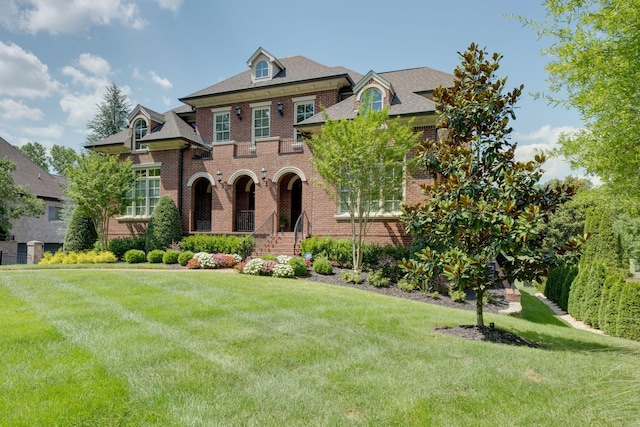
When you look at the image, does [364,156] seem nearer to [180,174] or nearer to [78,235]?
[180,174]

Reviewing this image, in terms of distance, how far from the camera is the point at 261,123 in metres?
19.4

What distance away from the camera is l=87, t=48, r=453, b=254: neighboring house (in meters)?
16.1

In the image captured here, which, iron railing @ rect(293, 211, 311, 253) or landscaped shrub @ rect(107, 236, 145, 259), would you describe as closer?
iron railing @ rect(293, 211, 311, 253)

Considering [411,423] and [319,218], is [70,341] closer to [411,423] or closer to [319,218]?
Result: [411,423]

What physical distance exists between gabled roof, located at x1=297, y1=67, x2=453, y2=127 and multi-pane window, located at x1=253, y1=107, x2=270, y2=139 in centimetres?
328

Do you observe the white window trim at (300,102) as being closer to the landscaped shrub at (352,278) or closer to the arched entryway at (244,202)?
the arched entryway at (244,202)

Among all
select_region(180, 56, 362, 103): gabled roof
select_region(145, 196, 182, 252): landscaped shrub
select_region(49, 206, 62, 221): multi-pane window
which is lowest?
select_region(145, 196, 182, 252): landscaped shrub

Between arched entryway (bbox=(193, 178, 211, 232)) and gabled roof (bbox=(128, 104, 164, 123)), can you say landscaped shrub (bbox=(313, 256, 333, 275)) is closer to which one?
arched entryway (bbox=(193, 178, 211, 232))

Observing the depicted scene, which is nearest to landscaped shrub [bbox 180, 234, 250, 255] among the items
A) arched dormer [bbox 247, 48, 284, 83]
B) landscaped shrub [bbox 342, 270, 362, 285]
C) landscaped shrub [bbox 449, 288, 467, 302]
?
landscaped shrub [bbox 342, 270, 362, 285]

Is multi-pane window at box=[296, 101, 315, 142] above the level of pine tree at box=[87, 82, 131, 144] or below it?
below

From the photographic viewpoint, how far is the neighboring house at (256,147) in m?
16.1

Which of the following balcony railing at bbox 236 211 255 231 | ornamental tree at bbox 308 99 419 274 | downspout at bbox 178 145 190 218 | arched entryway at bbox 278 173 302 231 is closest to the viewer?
ornamental tree at bbox 308 99 419 274

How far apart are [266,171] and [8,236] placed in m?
20.3

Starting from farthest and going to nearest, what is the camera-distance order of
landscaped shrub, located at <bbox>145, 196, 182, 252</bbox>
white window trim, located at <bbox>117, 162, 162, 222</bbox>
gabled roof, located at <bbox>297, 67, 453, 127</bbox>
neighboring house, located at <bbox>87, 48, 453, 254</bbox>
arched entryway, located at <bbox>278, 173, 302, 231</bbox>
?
1. white window trim, located at <bbox>117, 162, 162, 222</bbox>
2. arched entryway, located at <bbox>278, 173, 302, 231</bbox>
3. landscaped shrub, located at <bbox>145, 196, 182, 252</bbox>
4. neighboring house, located at <bbox>87, 48, 453, 254</bbox>
5. gabled roof, located at <bbox>297, 67, 453, 127</bbox>
